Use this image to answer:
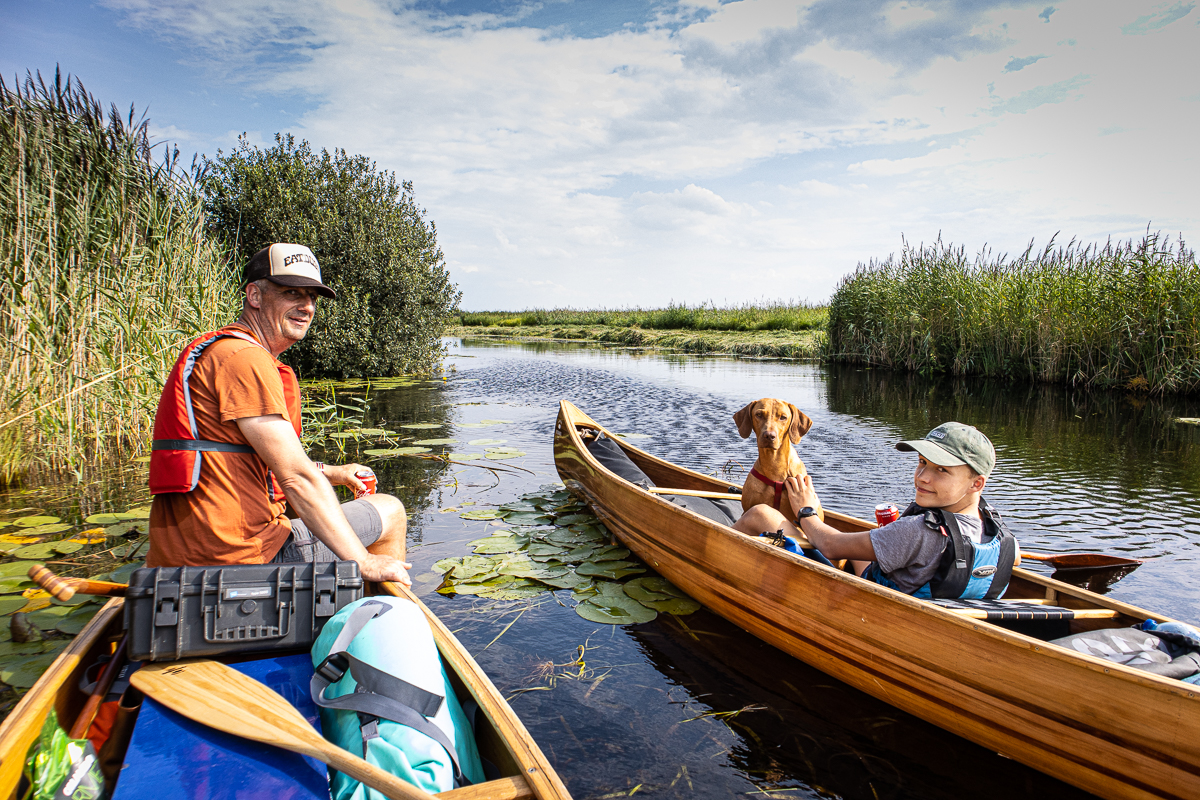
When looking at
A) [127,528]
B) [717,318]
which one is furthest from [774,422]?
[717,318]

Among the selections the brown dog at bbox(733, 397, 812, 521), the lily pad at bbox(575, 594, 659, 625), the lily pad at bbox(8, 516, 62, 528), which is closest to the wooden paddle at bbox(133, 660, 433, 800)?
the lily pad at bbox(575, 594, 659, 625)

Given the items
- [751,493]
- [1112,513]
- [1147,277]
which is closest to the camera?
[751,493]

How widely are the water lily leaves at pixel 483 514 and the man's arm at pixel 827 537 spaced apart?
3.08 meters

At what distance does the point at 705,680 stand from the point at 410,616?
1.90 meters

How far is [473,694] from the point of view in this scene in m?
2.18

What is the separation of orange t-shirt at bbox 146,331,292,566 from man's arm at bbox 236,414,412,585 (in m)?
0.06

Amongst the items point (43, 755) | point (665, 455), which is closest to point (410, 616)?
point (43, 755)

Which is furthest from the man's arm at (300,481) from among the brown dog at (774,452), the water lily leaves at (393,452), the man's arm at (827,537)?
the water lily leaves at (393,452)

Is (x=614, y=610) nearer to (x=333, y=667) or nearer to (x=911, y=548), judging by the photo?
(x=911, y=548)

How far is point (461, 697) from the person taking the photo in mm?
2307

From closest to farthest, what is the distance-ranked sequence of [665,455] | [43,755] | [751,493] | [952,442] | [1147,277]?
[43,755]
[952,442]
[751,493]
[665,455]
[1147,277]

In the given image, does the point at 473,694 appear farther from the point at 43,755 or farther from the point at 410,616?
the point at 43,755

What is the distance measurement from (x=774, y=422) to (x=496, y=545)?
2.42m

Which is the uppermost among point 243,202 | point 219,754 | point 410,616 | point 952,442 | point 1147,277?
point 243,202
